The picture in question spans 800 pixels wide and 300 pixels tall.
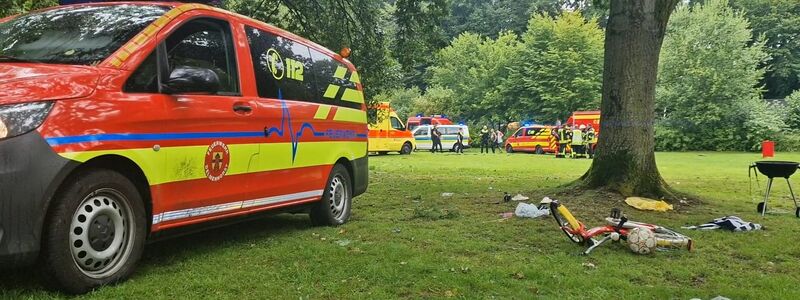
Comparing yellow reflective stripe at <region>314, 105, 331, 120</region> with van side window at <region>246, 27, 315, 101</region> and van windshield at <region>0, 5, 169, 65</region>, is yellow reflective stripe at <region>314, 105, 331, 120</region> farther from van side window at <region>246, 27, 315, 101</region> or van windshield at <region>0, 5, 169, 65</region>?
van windshield at <region>0, 5, 169, 65</region>

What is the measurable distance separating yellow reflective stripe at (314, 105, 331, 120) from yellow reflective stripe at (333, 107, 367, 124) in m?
0.16

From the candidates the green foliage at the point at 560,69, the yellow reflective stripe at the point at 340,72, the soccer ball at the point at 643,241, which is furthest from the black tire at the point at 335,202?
the green foliage at the point at 560,69

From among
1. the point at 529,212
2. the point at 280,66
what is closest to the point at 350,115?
the point at 280,66

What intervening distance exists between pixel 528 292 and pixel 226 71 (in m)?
2.86

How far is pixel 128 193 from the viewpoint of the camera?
3822 millimetres

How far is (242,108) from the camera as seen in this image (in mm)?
4824

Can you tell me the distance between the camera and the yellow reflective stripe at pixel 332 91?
21.1 feet

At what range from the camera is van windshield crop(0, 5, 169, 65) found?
154 inches

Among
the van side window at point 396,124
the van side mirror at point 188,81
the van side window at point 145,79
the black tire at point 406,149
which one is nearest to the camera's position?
the van side window at point 145,79

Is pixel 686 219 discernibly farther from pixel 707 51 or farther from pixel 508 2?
pixel 508 2

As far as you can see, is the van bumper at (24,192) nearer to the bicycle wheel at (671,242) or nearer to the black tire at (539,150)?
the bicycle wheel at (671,242)

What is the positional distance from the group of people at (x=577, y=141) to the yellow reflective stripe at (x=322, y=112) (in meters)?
21.3

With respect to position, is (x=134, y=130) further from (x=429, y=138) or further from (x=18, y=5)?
(x=429, y=138)

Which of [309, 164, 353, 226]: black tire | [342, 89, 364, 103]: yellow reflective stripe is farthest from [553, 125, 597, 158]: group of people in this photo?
[309, 164, 353, 226]: black tire
